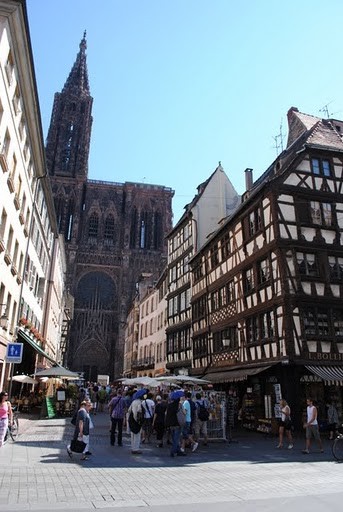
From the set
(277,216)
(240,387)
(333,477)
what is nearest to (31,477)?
(333,477)

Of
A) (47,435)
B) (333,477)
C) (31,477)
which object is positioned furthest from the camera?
(47,435)

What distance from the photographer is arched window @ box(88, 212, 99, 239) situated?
242 ft

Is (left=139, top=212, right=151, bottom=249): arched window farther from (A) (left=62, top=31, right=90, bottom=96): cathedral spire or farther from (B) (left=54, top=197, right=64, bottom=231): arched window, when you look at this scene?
(A) (left=62, top=31, right=90, bottom=96): cathedral spire

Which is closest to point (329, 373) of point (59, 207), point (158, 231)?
point (158, 231)

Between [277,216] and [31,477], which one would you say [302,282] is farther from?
[31,477]

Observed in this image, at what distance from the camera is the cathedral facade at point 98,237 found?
2603 inches

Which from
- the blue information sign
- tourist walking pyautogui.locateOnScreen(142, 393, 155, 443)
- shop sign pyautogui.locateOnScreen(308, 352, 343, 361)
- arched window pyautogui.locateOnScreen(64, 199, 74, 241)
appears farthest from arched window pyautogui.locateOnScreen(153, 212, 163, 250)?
the blue information sign

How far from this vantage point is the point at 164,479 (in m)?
7.99

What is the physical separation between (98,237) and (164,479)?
67.1 m

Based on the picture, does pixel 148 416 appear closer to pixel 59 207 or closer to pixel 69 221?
pixel 69 221

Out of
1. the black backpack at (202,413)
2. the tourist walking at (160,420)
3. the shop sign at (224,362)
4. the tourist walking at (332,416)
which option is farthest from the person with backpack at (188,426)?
the shop sign at (224,362)

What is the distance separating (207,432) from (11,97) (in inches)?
529

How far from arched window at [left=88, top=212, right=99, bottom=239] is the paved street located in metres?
62.2

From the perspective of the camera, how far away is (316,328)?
1719 cm
